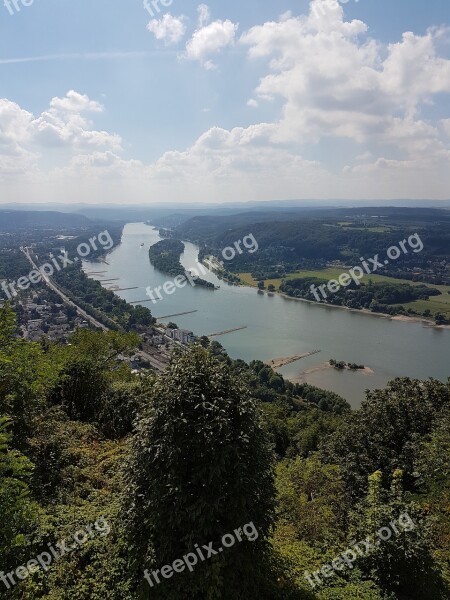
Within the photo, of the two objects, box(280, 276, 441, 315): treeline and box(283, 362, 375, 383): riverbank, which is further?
box(280, 276, 441, 315): treeline

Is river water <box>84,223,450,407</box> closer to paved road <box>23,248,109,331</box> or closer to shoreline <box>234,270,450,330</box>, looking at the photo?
shoreline <box>234,270,450,330</box>

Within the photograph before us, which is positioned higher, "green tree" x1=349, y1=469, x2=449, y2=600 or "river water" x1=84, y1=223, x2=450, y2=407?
"green tree" x1=349, y1=469, x2=449, y2=600

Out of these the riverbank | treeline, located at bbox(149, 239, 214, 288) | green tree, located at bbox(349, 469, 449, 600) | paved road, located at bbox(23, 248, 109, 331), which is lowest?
the riverbank

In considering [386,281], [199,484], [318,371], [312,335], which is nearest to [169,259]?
[386,281]

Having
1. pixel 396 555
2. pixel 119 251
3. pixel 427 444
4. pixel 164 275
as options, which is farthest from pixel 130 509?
pixel 119 251

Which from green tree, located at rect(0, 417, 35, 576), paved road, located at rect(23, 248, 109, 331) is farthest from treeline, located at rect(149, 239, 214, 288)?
green tree, located at rect(0, 417, 35, 576)

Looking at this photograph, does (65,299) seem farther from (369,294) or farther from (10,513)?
(10,513)

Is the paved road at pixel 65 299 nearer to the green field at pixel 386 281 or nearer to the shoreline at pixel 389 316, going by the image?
the shoreline at pixel 389 316

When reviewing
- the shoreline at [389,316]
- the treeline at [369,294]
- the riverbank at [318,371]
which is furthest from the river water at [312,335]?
the treeline at [369,294]
